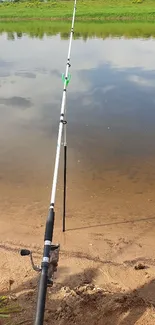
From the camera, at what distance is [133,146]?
877 centimetres

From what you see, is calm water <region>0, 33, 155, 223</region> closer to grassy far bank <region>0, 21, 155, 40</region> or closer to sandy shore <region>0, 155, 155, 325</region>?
sandy shore <region>0, 155, 155, 325</region>

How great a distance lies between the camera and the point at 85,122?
408 inches

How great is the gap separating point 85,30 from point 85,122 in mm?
28652

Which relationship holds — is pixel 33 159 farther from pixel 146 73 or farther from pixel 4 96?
pixel 146 73

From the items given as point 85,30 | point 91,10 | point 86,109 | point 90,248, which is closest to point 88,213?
point 90,248

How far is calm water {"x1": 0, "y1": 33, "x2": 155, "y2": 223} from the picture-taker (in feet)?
24.7

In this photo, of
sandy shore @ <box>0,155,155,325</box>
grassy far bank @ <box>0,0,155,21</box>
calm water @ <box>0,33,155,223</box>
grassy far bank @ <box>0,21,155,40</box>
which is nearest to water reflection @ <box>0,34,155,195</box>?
calm water @ <box>0,33,155,223</box>

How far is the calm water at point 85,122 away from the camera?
7527 millimetres

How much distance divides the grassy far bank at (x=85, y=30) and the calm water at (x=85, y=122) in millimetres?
13878

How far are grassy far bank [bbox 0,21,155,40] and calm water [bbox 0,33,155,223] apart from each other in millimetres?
13878

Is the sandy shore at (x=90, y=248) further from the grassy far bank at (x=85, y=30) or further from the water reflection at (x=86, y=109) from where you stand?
the grassy far bank at (x=85, y=30)

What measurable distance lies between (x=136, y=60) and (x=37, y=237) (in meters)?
15.3

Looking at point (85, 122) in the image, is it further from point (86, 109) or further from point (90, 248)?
point (90, 248)

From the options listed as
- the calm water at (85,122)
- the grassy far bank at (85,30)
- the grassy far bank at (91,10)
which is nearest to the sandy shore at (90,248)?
the calm water at (85,122)
